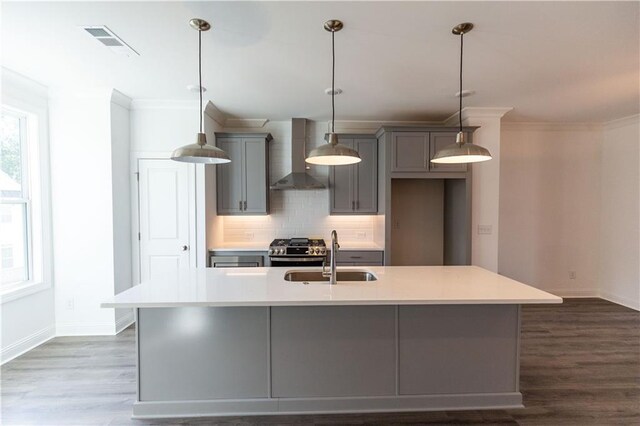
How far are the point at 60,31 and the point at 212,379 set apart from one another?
2.69 m

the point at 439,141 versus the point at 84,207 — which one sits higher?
the point at 439,141

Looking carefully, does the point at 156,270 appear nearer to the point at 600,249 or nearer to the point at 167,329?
the point at 167,329

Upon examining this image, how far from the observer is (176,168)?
3844 mm

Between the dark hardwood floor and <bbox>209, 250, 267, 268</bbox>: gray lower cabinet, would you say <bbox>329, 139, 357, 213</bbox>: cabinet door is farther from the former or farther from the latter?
the dark hardwood floor

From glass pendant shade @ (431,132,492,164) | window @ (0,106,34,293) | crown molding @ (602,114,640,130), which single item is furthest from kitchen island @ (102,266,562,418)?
crown molding @ (602,114,640,130)

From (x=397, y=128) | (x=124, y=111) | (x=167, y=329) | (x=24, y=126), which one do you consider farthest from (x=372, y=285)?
(x=24, y=126)

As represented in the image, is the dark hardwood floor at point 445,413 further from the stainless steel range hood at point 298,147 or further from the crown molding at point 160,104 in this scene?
the stainless steel range hood at point 298,147

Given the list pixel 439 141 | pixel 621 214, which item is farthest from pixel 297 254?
pixel 621 214

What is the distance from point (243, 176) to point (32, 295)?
2.57m

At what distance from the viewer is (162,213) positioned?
3863 millimetres

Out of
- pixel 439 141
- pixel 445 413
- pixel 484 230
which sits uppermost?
pixel 439 141

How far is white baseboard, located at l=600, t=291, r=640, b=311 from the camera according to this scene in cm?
436

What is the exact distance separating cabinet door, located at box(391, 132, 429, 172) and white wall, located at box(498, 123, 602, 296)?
1572 mm

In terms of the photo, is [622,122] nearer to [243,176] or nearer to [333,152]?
[333,152]
